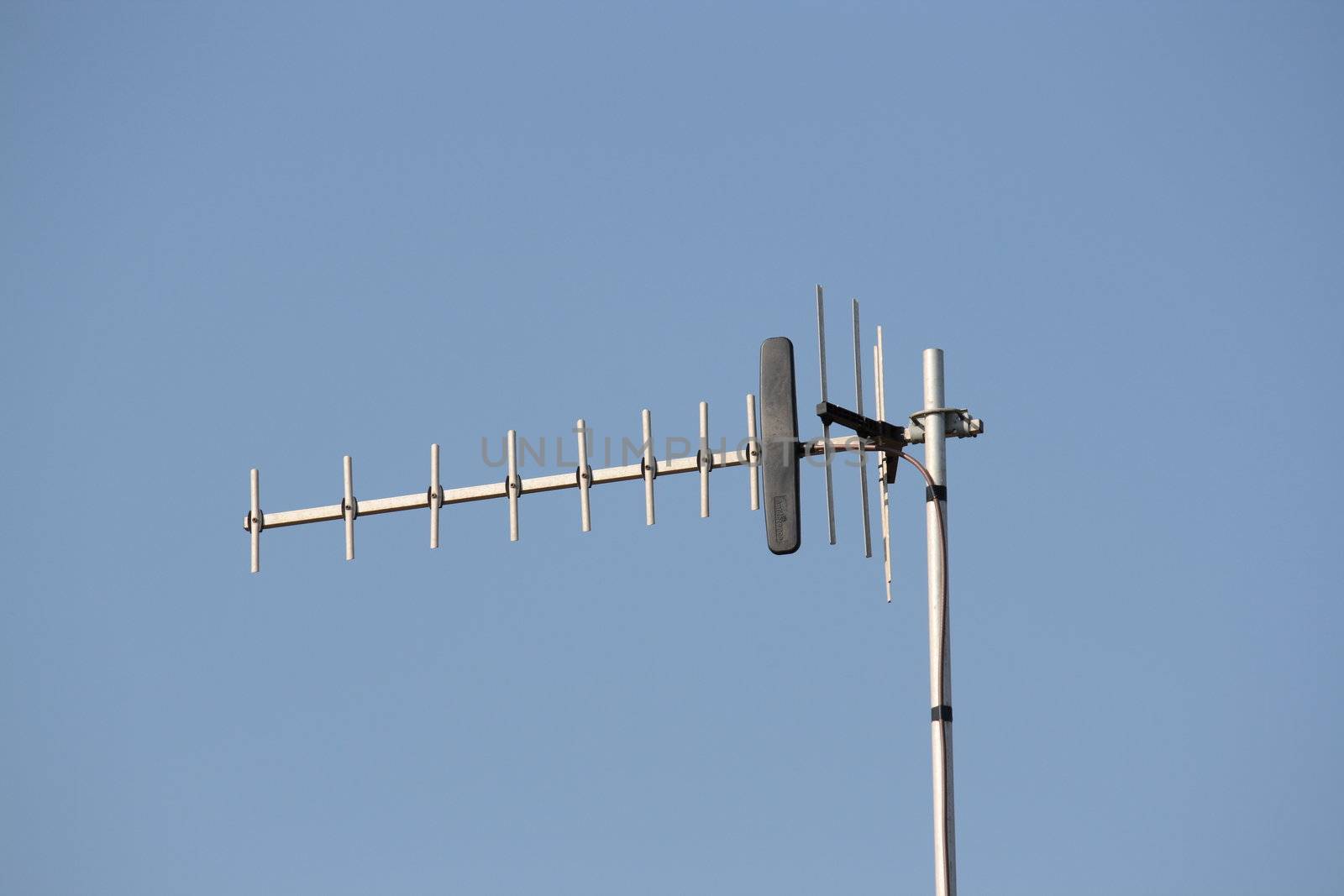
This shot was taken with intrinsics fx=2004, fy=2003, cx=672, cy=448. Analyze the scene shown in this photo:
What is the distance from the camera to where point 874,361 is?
16.2m

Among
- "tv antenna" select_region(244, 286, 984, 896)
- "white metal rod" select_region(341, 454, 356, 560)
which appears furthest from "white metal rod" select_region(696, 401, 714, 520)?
"white metal rod" select_region(341, 454, 356, 560)

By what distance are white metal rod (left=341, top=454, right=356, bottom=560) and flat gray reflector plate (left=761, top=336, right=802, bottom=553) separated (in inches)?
161

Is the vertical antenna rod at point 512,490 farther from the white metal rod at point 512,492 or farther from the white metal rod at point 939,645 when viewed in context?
the white metal rod at point 939,645

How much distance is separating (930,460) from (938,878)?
3072mm

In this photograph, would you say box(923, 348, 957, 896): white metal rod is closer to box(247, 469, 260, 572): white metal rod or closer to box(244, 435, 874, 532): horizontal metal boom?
box(244, 435, 874, 532): horizontal metal boom

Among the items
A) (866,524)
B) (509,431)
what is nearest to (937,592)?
(866,524)

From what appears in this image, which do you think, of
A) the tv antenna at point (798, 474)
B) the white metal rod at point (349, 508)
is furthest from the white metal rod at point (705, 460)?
the white metal rod at point (349, 508)

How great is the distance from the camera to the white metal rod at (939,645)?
44.8 ft

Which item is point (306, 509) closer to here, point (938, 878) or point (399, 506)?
point (399, 506)

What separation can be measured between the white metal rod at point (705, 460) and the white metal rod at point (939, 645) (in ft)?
7.28

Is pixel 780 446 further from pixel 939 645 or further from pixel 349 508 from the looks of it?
pixel 349 508

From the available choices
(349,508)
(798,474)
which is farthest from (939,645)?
(349,508)

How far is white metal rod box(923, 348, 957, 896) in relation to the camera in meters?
13.6

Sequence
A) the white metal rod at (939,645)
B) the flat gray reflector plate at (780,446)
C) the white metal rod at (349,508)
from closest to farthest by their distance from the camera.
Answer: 1. the white metal rod at (939,645)
2. the flat gray reflector plate at (780,446)
3. the white metal rod at (349,508)
